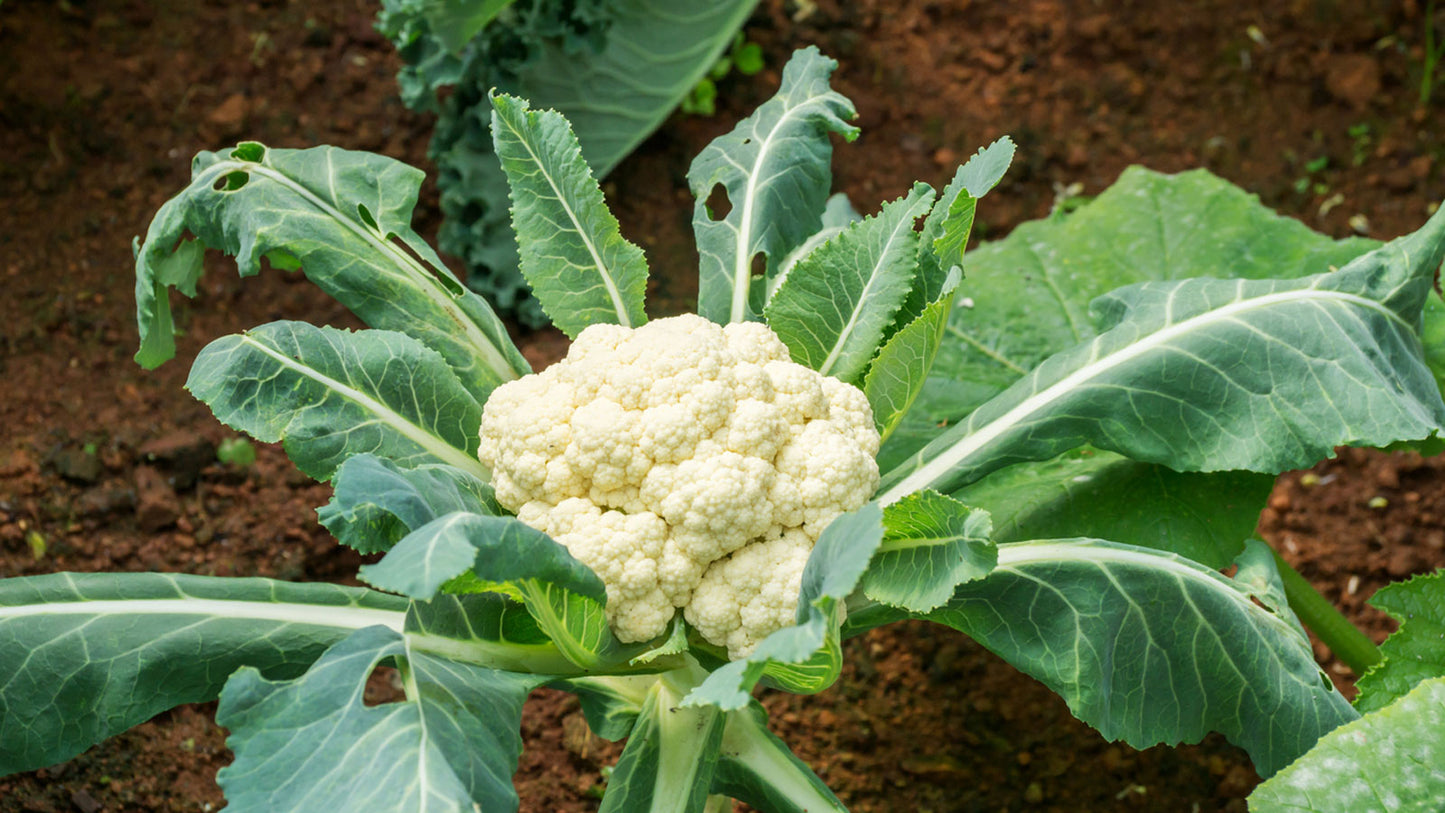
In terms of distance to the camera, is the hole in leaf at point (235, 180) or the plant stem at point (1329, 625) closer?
the hole in leaf at point (235, 180)

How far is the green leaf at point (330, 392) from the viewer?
71.3 inches

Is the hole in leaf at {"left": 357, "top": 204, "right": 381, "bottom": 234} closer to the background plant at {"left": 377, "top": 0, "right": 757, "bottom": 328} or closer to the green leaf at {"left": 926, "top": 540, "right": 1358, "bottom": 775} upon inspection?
the background plant at {"left": 377, "top": 0, "right": 757, "bottom": 328}

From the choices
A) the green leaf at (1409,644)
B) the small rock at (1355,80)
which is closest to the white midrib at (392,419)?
the green leaf at (1409,644)

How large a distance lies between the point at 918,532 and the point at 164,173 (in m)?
2.52

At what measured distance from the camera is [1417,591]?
2.04 m

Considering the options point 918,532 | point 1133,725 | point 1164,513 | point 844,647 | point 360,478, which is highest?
point 360,478

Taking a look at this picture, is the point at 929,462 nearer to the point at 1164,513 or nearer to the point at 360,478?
the point at 1164,513

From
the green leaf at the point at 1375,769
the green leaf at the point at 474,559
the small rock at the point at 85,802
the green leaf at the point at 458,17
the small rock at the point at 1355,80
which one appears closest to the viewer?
the green leaf at the point at 474,559

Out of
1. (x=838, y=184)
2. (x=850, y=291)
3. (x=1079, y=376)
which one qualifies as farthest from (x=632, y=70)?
(x=1079, y=376)

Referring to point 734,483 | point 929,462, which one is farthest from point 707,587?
point 929,462

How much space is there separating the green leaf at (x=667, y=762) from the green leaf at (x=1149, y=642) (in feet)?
1.51

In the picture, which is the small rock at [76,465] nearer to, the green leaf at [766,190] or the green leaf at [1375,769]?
the green leaf at [766,190]

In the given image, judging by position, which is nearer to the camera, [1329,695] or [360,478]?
[360,478]

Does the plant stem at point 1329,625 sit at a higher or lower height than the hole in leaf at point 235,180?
lower
